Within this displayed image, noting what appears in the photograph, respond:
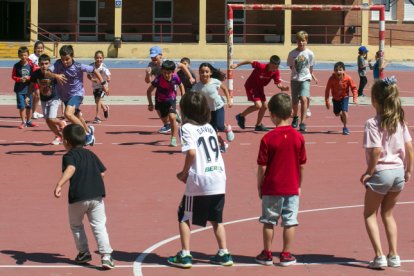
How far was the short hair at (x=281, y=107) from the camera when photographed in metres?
9.80

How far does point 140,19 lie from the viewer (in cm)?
5369

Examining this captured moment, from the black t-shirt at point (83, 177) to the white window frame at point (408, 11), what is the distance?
47093 mm

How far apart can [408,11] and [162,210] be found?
4459 cm

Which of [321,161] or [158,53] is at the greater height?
[158,53]

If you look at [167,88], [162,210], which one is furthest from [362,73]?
[162,210]

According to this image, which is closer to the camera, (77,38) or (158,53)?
(158,53)

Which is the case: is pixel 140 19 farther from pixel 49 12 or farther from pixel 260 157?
pixel 260 157

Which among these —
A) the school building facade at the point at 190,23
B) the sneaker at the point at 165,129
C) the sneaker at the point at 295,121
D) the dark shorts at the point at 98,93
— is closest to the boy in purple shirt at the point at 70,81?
the sneaker at the point at 165,129

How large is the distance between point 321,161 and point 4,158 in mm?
5294

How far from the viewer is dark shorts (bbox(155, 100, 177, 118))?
60.7ft

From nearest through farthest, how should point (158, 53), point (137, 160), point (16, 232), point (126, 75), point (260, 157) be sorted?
point (260, 157) < point (16, 232) < point (137, 160) < point (158, 53) < point (126, 75)

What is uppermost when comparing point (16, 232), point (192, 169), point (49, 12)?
point (49, 12)

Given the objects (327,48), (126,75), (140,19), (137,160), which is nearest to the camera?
(137,160)

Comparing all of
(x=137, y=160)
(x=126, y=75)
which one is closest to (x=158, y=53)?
(x=137, y=160)
